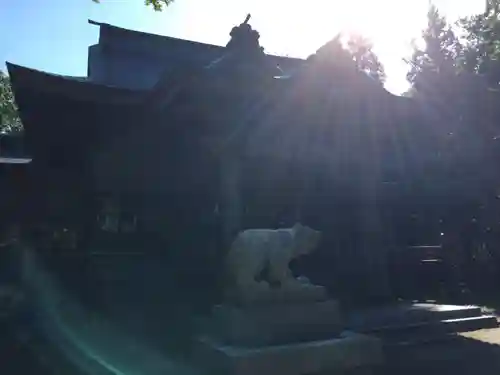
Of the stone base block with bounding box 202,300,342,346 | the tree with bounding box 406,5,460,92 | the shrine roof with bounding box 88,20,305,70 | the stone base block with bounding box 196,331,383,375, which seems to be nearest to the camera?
the stone base block with bounding box 196,331,383,375

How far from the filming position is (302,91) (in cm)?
1059

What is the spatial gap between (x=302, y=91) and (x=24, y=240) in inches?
221

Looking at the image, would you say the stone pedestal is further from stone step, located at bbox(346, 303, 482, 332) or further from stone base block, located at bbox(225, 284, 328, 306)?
stone step, located at bbox(346, 303, 482, 332)

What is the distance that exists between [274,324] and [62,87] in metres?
5.04

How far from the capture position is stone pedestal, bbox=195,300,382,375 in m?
6.47

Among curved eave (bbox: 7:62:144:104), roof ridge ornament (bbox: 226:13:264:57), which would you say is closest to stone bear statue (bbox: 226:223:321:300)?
curved eave (bbox: 7:62:144:104)

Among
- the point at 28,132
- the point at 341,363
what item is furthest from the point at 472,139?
the point at 28,132

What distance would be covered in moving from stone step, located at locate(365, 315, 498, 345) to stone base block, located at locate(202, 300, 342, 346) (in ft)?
5.24

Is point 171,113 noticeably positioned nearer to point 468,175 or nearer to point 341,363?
point 341,363

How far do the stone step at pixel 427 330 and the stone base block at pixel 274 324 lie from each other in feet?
5.24

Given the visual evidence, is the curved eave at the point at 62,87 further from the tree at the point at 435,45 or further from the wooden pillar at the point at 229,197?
the tree at the point at 435,45

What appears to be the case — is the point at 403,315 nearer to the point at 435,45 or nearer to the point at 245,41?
the point at 245,41

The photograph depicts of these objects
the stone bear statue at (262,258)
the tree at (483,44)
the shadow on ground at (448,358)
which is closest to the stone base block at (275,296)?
the stone bear statue at (262,258)

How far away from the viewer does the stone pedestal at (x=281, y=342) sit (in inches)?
255
